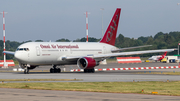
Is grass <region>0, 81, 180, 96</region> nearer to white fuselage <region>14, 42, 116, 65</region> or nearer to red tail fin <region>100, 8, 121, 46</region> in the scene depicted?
white fuselage <region>14, 42, 116, 65</region>

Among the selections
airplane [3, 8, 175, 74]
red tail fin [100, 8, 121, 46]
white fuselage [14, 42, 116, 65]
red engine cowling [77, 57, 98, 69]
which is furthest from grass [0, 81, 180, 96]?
red tail fin [100, 8, 121, 46]

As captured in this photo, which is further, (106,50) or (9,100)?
(106,50)

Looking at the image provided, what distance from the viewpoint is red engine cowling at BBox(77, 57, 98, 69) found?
147 ft

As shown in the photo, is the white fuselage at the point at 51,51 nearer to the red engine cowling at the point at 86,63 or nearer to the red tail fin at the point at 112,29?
the red engine cowling at the point at 86,63

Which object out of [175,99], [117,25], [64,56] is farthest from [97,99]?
[117,25]

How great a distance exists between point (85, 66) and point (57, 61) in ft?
13.7

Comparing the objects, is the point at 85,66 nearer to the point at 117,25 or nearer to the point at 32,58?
the point at 32,58

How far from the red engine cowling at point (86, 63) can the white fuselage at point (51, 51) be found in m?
2.11

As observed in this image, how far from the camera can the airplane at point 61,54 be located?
1704 inches

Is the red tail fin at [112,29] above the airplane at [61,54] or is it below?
above

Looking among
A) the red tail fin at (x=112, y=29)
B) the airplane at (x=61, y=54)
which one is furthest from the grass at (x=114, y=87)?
the red tail fin at (x=112, y=29)

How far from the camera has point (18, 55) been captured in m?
42.3

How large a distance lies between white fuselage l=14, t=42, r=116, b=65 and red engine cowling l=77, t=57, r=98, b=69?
2.11m

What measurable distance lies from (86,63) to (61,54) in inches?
164
